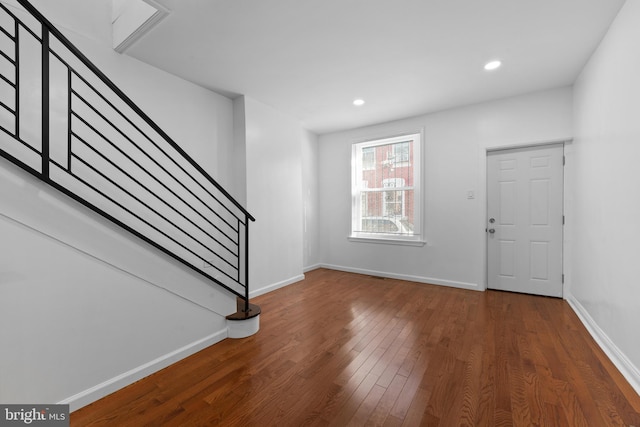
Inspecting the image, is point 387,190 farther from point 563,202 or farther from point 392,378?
point 392,378

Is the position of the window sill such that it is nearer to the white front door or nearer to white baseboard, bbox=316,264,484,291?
white baseboard, bbox=316,264,484,291

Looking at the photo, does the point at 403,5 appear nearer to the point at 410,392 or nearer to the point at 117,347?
the point at 410,392

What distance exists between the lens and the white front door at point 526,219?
11.3ft

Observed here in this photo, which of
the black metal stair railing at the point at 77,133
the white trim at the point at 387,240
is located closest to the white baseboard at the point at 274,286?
the black metal stair railing at the point at 77,133

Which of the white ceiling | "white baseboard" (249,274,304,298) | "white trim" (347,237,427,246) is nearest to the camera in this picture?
the white ceiling

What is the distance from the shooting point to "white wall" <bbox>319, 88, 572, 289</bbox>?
11.2 ft

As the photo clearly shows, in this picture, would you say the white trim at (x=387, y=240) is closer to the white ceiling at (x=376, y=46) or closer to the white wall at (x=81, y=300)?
the white ceiling at (x=376, y=46)

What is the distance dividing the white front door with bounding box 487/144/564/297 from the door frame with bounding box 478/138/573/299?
4 centimetres

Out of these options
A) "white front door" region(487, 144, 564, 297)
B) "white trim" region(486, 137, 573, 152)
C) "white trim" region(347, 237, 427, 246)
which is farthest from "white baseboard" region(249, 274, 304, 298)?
"white trim" region(486, 137, 573, 152)

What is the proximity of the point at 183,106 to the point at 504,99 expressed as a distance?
13.5 feet

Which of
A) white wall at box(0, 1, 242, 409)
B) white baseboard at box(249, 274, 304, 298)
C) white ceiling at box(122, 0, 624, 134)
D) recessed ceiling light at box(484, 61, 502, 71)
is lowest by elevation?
white baseboard at box(249, 274, 304, 298)

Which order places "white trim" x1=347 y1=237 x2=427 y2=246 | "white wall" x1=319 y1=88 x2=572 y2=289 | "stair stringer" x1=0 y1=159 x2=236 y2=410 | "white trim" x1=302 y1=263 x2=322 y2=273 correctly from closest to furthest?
"stair stringer" x1=0 y1=159 x2=236 y2=410 → "white wall" x1=319 y1=88 x2=572 y2=289 → "white trim" x1=347 y1=237 x2=427 y2=246 → "white trim" x1=302 y1=263 x2=322 y2=273

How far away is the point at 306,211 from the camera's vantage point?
5047mm

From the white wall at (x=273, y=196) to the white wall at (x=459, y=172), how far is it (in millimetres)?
1376
